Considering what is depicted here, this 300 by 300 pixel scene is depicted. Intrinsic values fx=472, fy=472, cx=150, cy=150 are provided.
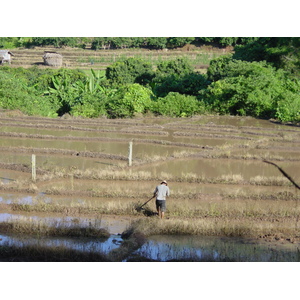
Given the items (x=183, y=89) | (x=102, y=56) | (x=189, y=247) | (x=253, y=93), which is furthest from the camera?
(x=102, y=56)

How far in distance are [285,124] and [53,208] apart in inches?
532

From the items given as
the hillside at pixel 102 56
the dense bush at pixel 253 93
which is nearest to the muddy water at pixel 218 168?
the dense bush at pixel 253 93

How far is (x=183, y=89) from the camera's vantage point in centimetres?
2661

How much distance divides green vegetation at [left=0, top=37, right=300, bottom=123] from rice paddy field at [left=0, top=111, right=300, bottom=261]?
227 cm

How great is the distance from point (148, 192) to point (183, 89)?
50.3 feet

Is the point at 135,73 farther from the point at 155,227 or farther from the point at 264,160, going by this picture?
the point at 155,227

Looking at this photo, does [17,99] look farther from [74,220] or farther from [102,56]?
[102,56]

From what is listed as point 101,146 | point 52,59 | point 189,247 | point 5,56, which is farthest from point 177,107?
point 5,56

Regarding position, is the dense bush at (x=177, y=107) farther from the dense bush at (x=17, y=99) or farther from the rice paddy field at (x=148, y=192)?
the dense bush at (x=17, y=99)

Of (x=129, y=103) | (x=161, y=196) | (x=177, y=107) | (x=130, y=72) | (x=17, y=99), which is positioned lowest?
(x=161, y=196)

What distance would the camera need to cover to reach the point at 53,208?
35.6 ft

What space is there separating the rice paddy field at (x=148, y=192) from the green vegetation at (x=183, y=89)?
89.3 inches

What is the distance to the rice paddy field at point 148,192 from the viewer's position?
28.8 feet

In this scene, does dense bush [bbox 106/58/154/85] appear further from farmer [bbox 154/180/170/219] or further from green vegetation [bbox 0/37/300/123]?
farmer [bbox 154/180/170/219]
